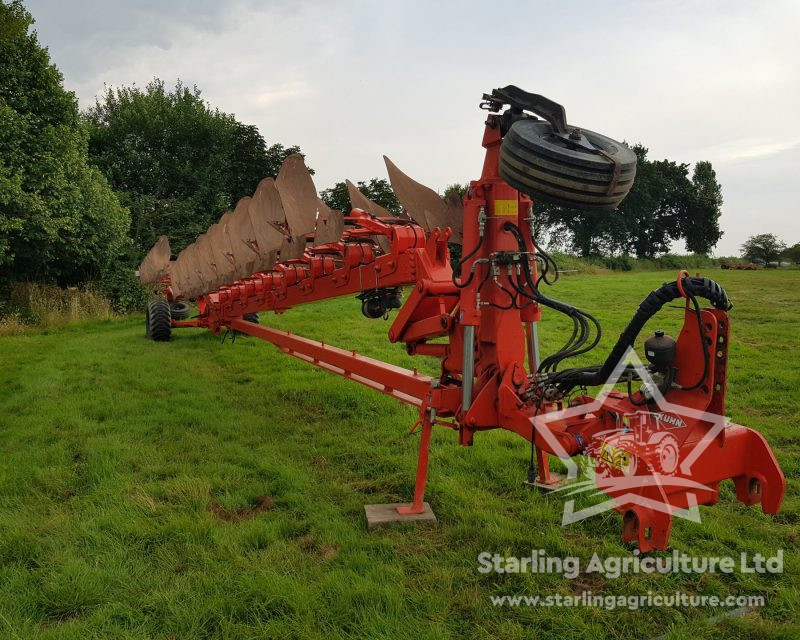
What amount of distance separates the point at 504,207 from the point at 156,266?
1247 cm

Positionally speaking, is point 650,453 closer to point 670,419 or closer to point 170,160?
point 670,419

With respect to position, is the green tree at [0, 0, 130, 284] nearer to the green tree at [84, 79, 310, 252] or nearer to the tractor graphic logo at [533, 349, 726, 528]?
the green tree at [84, 79, 310, 252]

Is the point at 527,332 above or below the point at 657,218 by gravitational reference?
below

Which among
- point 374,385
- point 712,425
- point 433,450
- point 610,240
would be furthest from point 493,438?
point 610,240

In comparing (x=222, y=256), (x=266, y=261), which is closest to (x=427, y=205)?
(x=266, y=261)

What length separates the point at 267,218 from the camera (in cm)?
707

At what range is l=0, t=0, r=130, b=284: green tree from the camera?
15070 millimetres

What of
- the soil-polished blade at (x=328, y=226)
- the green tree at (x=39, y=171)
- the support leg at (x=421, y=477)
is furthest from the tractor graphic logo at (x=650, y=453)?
the green tree at (x=39, y=171)

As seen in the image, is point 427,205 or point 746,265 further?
point 746,265

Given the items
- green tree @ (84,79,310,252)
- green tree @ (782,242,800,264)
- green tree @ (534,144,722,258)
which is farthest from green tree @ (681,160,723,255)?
green tree @ (84,79,310,252)

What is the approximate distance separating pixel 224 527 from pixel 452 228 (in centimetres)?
285

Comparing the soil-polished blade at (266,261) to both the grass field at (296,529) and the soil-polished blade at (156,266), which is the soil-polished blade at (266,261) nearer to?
the grass field at (296,529)

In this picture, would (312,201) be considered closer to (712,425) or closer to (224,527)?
(224,527)

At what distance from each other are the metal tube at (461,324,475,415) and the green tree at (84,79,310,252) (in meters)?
24.2
